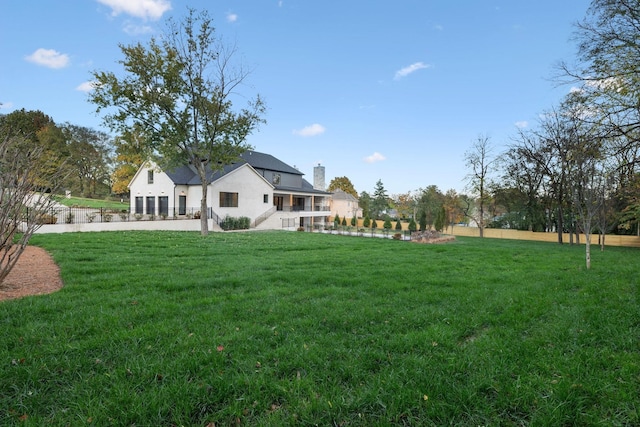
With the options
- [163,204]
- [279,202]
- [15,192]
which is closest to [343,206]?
[279,202]

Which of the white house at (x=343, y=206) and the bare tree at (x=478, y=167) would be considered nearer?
the bare tree at (x=478, y=167)

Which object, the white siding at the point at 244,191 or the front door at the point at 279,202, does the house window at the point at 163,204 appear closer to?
the white siding at the point at 244,191

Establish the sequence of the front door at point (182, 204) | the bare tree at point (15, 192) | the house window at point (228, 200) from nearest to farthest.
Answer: the bare tree at point (15, 192) → the front door at point (182, 204) → the house window at point (228, 200)

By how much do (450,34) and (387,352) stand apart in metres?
14.8

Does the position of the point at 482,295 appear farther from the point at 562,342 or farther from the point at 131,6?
the point at 131,6

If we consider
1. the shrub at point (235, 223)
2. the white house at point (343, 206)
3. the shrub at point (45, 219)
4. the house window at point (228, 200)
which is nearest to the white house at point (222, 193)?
the house window at point (228, 200)

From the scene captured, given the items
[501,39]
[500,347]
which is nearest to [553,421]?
[500,347]

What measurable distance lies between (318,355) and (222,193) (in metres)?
24.5

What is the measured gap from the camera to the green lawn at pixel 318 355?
2.30 m

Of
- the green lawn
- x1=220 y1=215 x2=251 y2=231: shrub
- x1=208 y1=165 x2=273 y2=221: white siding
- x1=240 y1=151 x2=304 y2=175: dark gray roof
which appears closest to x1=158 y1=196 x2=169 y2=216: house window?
x1=208 y1=165 x2=273 y2=221: white siding

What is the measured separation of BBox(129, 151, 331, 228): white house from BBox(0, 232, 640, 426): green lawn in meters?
19.1

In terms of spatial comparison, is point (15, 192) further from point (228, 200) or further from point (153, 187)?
point (153, 187)

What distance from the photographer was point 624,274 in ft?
Result: 24.3

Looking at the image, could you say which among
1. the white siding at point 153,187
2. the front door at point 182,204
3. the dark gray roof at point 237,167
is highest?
the dark gray roof at point 237,167
